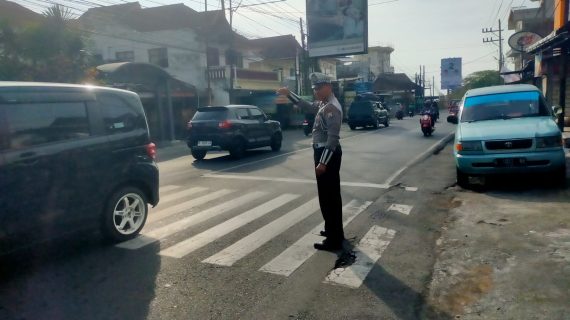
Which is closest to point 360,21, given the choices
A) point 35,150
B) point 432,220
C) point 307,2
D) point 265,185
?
point 307,2

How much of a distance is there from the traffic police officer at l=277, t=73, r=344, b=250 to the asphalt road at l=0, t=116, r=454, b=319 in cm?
25

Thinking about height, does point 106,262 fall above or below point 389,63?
below

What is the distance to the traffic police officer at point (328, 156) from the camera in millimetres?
4797

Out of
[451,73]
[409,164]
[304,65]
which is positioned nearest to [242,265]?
[409,164]

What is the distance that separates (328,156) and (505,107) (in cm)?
561

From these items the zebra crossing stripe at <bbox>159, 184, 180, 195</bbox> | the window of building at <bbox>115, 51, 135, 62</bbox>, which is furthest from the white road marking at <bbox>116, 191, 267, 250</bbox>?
the window of building at <bbox>115, 51, 135, 62</bbox>

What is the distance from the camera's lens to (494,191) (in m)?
7.52

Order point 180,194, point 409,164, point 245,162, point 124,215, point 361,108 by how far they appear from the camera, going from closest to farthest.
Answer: point 124,215 < point 180,194 < point 409,164 < point 245,162 < point 361,108

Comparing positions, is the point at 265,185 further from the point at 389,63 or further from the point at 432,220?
the point at 389,63

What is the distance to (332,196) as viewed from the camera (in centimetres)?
497

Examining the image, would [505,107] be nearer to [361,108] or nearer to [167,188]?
[167,188]

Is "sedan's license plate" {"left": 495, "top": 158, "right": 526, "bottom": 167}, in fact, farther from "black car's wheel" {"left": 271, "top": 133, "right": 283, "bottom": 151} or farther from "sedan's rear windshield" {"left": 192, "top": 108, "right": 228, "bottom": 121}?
"black car's wheel" {"left": 271, "top": 133, "right": 283, "bottom": 151}

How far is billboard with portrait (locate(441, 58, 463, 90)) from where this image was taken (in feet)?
195

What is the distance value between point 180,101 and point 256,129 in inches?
513
